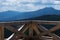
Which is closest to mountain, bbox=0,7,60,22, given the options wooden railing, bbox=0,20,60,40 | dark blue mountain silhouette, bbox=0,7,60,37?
dark blue mountain silhouette, bbox=0,7,60,37

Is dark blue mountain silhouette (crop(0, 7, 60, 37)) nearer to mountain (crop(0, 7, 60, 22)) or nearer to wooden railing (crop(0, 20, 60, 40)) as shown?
mountain (crop(0, 7, 60, 22))

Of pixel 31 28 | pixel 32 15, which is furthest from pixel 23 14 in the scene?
pixel 31 28

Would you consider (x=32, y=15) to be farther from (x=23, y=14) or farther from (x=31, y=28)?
(x=31, y=28)

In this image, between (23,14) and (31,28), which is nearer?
(31,28)

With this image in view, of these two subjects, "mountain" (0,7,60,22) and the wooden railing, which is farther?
"mountain" (0,7,60,22)

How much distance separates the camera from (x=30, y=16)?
4633mm

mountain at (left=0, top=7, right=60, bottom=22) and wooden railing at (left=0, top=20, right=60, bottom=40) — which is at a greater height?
mountain at (left=0, top=7, right=60, bottom=22)

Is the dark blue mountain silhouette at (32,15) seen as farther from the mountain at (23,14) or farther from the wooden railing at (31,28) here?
the wooden railing at (31,28)

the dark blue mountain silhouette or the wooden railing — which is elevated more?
the dark blue mountain silhouette

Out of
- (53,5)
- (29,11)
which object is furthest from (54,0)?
(29,11)

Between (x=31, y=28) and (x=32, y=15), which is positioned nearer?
(x=31, y=28)

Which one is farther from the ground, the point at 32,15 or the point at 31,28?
the point at 32,15

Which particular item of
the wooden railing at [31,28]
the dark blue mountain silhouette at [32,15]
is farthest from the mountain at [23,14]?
the wooden railing at [31,28]

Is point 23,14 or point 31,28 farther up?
point 23,14
